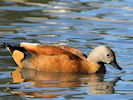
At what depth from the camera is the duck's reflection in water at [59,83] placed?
1122 centimetres

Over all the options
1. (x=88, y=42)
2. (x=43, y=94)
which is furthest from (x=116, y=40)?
(x=43, y=94)

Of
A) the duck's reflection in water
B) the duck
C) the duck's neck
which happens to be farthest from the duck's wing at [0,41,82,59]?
the duck's reflection in water

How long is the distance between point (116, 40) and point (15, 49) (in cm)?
300

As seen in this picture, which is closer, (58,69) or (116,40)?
(58,69)

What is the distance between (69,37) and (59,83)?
3.82 m

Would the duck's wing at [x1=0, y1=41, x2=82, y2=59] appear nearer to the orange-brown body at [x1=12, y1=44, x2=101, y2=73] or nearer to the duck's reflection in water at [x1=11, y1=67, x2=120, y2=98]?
the orange-brown body at [x1=12, y1=44, x2=101, y2=73]

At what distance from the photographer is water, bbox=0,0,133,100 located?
11.3 m

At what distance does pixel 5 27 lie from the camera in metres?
16.6

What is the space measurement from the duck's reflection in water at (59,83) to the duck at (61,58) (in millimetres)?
140

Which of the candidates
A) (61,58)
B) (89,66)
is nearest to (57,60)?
(61,58)

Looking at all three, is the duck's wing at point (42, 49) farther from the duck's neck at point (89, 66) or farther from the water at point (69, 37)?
the water at point (69, 37)

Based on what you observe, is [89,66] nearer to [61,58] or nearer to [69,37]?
[61,58]

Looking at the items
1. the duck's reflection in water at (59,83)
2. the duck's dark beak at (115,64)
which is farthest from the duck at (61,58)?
the duck's reflection in water at (59,83)

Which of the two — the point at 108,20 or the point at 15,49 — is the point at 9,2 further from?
the point at 15,49
